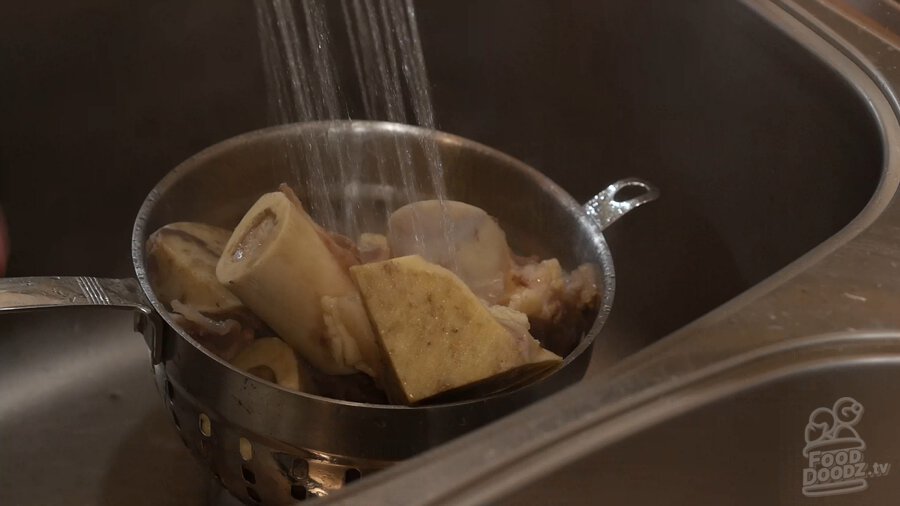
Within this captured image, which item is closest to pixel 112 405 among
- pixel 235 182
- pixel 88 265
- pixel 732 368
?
pixel 88 265

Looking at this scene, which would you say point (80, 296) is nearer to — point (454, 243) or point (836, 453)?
point (454, 243)

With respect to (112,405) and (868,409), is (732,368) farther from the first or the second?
(112,405)

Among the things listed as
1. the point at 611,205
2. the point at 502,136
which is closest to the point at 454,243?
the point at 611,205

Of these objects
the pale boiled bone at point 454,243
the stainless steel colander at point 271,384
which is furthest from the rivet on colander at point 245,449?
the pale boiled bone at point 454,243

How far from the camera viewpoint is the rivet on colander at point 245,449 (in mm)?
429

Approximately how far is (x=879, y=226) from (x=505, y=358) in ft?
0.59

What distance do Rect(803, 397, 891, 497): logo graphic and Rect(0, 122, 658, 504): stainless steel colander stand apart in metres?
0.11

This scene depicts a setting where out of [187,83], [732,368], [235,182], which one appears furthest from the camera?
[187,83]

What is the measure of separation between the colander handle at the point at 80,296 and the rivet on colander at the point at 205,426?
37mm

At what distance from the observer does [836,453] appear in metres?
0.37

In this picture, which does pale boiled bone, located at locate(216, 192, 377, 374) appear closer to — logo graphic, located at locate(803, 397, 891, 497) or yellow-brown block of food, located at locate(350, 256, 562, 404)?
yellow-brown block of food, located at locate(350, 256, 562, 404)

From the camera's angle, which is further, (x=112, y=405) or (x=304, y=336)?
(x=112, y=405)

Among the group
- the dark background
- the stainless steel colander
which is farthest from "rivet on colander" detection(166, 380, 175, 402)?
the dark background

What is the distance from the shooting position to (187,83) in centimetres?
65
